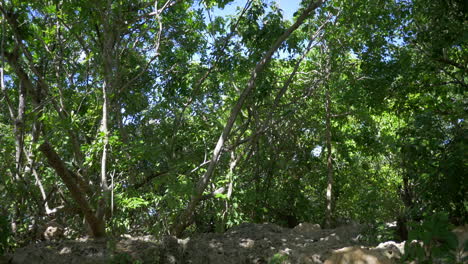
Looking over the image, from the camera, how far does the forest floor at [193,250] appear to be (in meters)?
4.83

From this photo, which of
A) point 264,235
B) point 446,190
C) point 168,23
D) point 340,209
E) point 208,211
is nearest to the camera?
point 446,190

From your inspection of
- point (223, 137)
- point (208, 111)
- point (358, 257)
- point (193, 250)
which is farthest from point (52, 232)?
point (358, 257)

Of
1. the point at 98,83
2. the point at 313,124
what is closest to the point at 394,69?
the point at 313,124

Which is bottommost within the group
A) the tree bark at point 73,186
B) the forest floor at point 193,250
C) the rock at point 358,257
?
the rock at point 358,257

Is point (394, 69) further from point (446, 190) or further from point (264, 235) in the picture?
point (264, 235)

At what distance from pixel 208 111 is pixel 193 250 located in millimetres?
4435

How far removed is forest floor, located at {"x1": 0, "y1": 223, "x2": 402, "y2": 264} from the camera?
4.83m

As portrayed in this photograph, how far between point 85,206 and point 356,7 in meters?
6.11

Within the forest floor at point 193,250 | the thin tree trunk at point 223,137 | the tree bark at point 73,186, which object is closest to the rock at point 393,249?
the forest floor at point 193,250

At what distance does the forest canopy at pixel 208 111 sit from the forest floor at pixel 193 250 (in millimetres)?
472

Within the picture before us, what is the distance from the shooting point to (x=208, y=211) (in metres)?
8.55

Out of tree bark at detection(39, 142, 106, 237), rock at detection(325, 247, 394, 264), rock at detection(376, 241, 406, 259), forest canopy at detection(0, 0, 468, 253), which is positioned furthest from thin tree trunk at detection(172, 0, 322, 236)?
rock at detection(376, 241, 406, 259)

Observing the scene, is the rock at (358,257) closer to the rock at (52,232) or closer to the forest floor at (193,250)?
the forest floor at (193,250)

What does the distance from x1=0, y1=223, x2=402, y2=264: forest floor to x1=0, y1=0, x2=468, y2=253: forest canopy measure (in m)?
0.47
